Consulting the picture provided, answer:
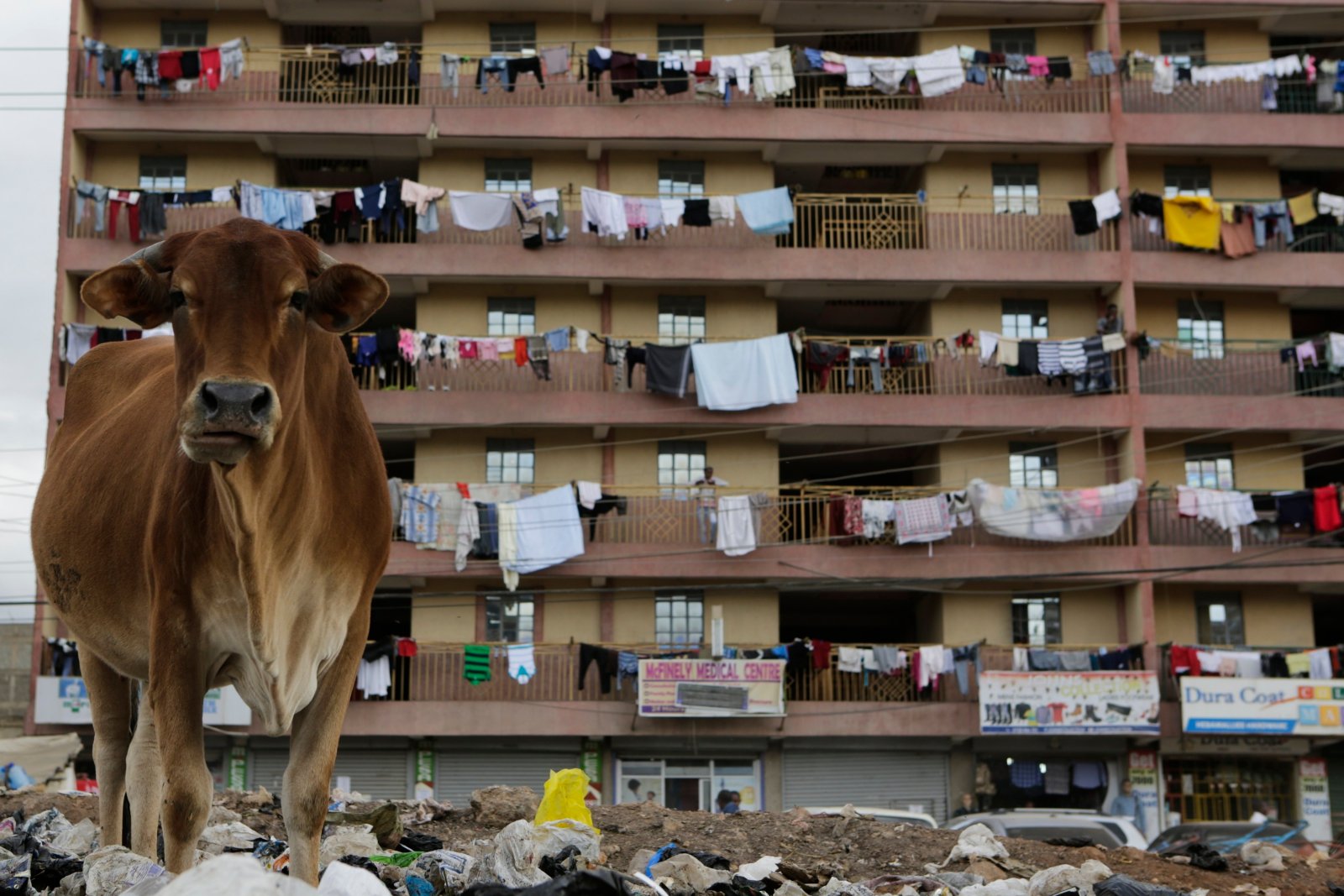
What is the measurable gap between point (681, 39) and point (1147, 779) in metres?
21.3

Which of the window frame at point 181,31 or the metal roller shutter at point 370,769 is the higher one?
the window frame at point 181,31

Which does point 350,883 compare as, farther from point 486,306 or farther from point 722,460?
point 486,306

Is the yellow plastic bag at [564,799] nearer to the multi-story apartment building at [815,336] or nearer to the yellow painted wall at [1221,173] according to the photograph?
the multi-story apartment building at [815,336]

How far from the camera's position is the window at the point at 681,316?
37.3 metres

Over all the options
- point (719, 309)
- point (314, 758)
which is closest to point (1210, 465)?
point (719, 309)

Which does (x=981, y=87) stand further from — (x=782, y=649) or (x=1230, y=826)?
(x=1230, y=826)

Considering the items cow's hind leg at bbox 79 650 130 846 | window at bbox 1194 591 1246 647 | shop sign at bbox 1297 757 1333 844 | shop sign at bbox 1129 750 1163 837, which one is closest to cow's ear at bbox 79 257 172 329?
cow's hind leg at bbox 79 650 130 846

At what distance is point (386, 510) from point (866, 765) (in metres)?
29.2

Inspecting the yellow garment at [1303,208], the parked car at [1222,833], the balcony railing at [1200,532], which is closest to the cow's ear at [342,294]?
the parked car at [1222,833]

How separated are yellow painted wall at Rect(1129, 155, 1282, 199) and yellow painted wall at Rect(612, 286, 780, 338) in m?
10.1

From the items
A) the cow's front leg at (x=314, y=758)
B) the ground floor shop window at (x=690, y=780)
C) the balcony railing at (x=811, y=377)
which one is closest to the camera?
the cow's front leg at (x=314, y=758)

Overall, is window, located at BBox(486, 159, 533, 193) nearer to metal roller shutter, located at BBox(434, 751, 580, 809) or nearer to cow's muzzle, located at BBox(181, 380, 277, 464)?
metal roller shutter, located at BBox(434, 751, 580, 809)

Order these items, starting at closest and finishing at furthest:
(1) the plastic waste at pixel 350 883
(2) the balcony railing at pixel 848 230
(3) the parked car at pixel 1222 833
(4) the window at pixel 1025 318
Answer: (1) the plastic waste at pixel 350 883, (3) the parked car at pixel 1222 833, (2) the balcony railing at pixel 848 230, (4) the window at pixel 1025 318

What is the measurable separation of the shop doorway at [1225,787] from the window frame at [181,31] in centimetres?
2949
